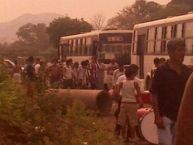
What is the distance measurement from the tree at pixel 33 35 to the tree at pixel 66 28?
32.6 m

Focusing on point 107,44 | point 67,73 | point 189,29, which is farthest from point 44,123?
point 107,44

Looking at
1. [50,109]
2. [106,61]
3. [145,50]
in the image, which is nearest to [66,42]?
[106,61]

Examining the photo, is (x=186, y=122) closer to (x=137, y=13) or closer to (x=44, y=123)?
(x=44, y=123)

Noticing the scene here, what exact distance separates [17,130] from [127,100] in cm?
356

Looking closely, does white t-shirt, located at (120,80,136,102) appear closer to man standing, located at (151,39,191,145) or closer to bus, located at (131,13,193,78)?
man standing, located at (151,39,191,145)

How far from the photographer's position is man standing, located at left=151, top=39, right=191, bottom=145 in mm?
7582

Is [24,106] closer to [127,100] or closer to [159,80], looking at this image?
[159,80]

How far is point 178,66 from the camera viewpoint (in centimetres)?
760

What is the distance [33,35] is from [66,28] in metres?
49.4

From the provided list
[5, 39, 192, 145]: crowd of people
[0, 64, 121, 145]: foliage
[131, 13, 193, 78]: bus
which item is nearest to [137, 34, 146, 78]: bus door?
[131, 13, 193, 78]: bus

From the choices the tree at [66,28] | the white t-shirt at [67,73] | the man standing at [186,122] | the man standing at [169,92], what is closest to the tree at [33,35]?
the tree at [66,28]

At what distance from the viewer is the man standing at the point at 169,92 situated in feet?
24.9

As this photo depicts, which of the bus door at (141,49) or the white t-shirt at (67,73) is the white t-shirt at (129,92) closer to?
the white t-shirt at (67,73)

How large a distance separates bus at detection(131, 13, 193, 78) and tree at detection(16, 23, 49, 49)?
90864mm
